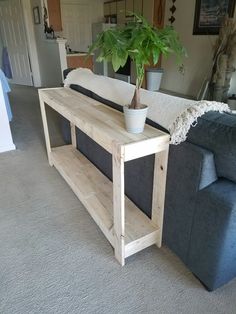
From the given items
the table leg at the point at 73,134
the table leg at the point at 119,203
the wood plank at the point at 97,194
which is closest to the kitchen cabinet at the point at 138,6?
the table leg at the point at 73,134

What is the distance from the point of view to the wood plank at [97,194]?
1420mm

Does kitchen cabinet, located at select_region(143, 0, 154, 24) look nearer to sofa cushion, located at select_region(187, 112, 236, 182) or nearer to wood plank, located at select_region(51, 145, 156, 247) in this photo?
wood plank, located at select_region(51, 145, 156, 247)

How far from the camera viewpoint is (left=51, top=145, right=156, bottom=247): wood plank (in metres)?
1.42

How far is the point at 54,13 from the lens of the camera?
508 centimetres

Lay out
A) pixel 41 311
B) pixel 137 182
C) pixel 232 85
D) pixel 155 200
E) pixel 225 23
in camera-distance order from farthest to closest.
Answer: pixel 232 85
pixel 225 23
pixel 137 182
pixel 155 200
pixel 41 311

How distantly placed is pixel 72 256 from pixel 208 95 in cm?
371

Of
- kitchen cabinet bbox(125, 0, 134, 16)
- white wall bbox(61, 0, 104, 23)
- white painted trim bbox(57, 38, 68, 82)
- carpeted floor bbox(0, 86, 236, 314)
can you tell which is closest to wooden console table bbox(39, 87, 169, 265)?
carpeted floor bbox(0, 86, 236, 314)

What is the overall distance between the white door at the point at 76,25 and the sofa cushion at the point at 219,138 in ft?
19.8

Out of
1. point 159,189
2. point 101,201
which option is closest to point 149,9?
point 101,201

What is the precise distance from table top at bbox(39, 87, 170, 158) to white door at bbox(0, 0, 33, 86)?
174 inches

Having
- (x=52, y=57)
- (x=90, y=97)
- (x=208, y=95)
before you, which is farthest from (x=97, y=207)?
(x=52, y=57)

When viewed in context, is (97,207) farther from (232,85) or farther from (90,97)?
(232,85)

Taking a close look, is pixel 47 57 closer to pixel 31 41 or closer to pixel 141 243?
pixel 31 41

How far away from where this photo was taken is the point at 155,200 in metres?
1.36
